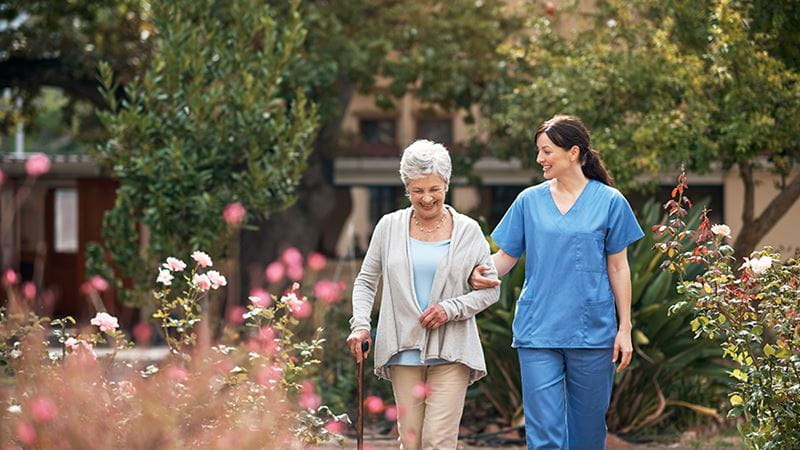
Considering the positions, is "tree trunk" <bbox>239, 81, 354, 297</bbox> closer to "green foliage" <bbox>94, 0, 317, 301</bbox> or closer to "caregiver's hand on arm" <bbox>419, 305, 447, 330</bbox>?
"green foliage" <bbox>94, 0, 317, 301</bbox>

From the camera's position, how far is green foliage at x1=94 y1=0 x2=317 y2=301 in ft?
41.3

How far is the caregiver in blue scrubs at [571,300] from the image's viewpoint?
6023mm

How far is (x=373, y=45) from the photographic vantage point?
16469 millimetres

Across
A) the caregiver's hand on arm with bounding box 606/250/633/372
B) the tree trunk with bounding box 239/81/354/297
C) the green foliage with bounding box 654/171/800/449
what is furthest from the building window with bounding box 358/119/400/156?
the green foliage with bounding box 654/171/800/449

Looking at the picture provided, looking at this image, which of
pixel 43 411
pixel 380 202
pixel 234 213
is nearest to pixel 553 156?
pixel 43 411

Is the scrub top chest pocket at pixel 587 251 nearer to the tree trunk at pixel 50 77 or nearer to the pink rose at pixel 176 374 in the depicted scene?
the pink rose at pixel 176 374

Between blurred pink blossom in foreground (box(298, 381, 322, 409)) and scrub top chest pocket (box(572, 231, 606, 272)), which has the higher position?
scrub top chest pocket (box(572, 231, 606, 272))

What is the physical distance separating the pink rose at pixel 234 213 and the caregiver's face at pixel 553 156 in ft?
18.6

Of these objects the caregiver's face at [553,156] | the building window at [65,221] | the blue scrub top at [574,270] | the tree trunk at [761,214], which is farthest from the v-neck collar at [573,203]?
the building window at [65,221]

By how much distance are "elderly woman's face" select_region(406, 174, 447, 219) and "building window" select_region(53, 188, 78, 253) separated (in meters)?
19.3

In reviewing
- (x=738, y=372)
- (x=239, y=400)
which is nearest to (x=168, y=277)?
(x=239, y=400)

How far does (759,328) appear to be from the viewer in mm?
5852

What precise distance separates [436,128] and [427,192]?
72.5 feet

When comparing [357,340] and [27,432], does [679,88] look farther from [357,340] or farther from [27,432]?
[27,432]
